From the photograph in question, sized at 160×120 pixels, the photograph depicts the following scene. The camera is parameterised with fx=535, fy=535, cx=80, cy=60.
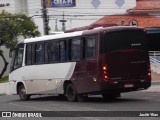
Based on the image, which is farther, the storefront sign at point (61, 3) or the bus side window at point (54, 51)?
the storefront sign at point (61, 3)

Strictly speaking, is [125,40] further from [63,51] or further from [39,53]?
[39,53]

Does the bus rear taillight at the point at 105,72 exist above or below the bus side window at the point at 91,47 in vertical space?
below

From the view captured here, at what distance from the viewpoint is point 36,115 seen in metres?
17.2

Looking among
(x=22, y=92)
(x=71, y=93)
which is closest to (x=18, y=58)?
(x=22, y=92)

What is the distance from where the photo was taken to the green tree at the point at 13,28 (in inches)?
2089

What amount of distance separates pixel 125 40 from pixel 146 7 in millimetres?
41423

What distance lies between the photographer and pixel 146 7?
62.2 metres

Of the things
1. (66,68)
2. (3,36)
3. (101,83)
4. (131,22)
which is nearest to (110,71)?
(101,83)

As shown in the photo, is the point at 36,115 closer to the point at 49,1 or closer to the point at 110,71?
the point at 110,71

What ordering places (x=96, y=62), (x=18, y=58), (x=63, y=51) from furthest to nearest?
(x=18, y=58) → (x=63, y=51) → (x=96, y=62)

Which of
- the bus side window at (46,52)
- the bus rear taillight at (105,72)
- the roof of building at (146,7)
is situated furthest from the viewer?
the roof of building at (146,7)

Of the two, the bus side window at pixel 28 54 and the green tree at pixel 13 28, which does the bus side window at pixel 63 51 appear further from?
the green tree at pixel 13 28

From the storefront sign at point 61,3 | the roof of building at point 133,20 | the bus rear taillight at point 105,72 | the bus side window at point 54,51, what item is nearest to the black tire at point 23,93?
the bus side window at point 54,51

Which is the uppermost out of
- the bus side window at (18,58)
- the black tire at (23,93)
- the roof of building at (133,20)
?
A: the bus side window at (18,58)
